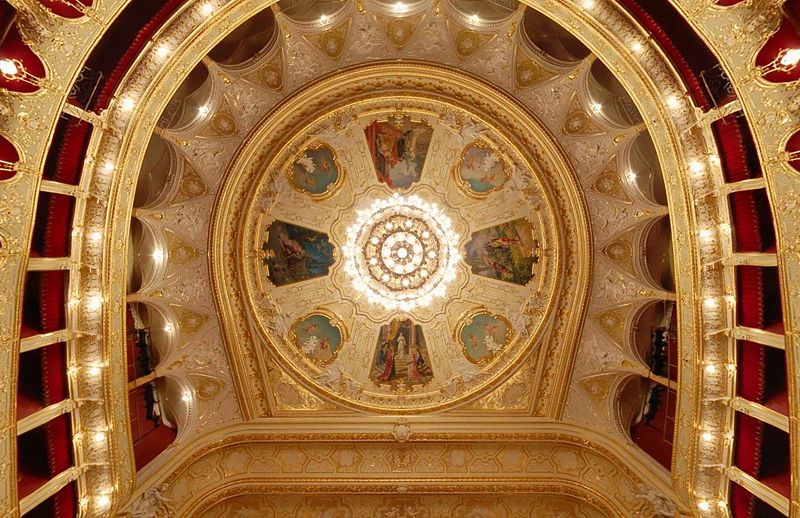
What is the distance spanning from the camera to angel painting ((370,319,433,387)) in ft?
48.7

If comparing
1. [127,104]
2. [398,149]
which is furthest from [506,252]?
[127,104]

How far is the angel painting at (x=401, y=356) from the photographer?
1484 cm

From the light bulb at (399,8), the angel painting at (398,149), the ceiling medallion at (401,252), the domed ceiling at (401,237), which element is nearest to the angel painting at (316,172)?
the domed ceiling at (401,237)

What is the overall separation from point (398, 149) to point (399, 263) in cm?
393

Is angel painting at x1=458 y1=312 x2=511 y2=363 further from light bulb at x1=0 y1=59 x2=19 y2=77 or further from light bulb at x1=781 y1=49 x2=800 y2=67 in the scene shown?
light bulb at x1=0 y1=59 x2=19 y2=77

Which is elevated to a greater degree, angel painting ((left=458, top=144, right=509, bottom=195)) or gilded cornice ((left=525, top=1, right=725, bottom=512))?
angel painting ((left=458, top=144, right=509, bottom=195))

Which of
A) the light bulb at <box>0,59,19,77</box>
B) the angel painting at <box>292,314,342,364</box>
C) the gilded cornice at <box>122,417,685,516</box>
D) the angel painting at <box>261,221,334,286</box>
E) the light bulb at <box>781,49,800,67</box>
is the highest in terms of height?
the angel painting at <box>261,221,334,286</box>

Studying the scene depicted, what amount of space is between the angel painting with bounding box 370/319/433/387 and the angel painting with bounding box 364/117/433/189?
470 cm

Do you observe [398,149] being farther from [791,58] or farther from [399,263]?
[791,58]

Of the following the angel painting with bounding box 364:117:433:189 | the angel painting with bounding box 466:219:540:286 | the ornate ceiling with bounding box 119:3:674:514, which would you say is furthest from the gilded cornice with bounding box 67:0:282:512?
the angel painting with bounding box 466:219:540:286

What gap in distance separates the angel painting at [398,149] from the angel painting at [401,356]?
4.70 metres

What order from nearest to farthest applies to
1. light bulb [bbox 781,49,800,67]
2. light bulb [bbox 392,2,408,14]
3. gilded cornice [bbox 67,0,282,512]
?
light bulb [bbox 781,49,800,67] → gilded cornice [bbox 67,0,282,512] → light bulb [bbox 392,2,408,14]

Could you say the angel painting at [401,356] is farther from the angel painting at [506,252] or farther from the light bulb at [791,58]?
the light bulb at [791,58]

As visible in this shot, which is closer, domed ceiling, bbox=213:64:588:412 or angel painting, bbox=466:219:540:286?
domed ceiling, bbox=213:64:588:412
